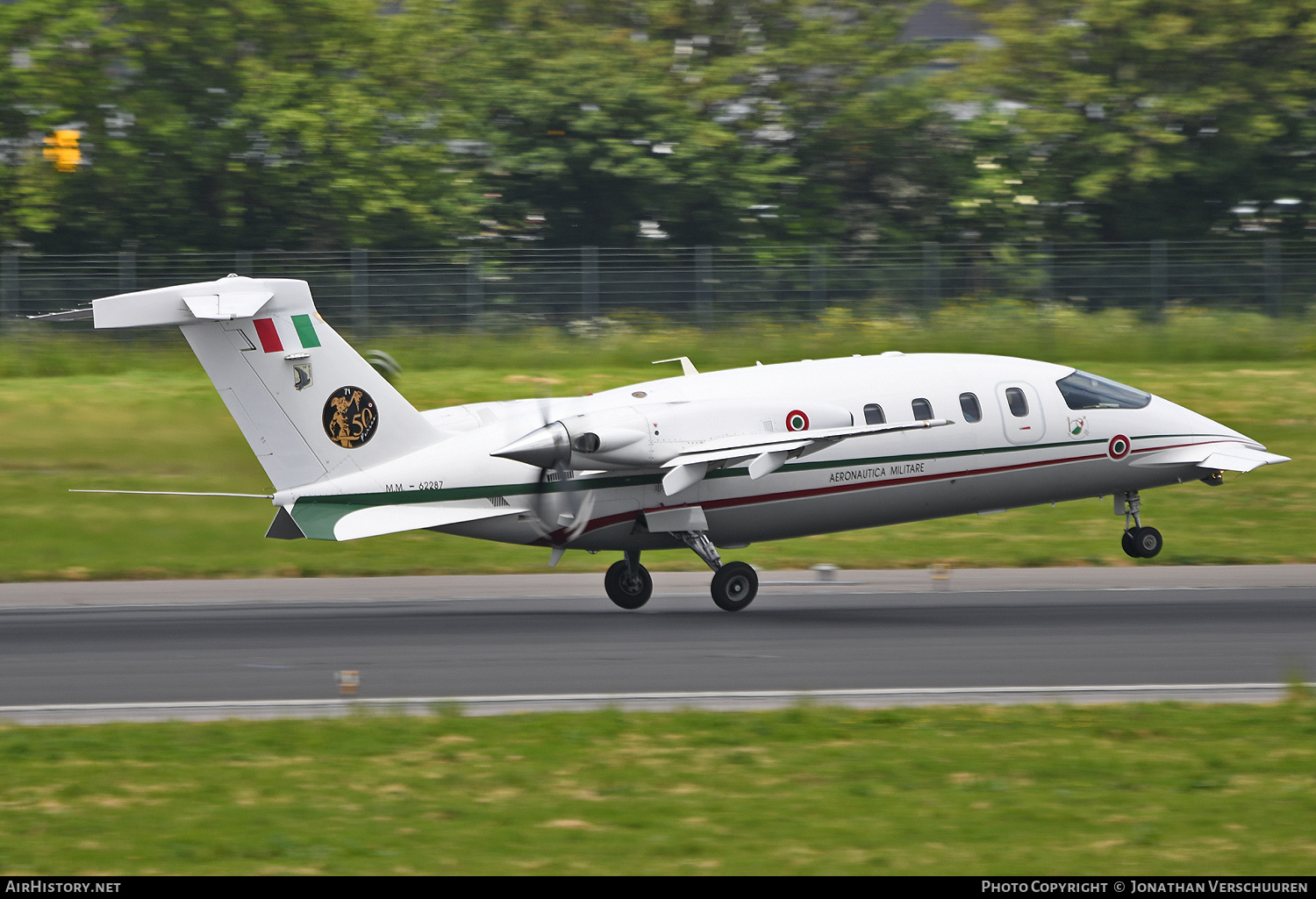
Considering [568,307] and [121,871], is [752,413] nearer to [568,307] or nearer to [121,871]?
[121,871]

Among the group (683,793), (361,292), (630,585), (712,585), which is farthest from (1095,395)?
(361,292)

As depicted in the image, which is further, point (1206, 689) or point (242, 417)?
point (242, 417)

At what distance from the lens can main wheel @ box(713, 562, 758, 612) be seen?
19391mm

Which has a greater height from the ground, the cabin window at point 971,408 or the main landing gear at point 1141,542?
the cabin window at point 971,408

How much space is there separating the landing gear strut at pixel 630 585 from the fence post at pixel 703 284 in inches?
654

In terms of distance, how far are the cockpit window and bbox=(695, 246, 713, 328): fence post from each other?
1507cm

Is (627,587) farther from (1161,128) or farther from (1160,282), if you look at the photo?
(1161,128)

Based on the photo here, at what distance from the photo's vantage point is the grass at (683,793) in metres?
9.00

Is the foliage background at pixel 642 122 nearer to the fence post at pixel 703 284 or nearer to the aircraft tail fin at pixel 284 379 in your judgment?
the fence post at pixel 703 284

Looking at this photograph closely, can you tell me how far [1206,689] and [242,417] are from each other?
10.8 m

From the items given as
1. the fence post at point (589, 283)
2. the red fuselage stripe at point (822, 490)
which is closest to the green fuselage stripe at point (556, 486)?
the red fuselage stripe at point (822, 490)

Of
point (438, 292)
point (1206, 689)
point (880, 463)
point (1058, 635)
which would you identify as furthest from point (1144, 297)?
point (1206, 689)

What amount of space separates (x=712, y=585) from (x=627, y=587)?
114 cm

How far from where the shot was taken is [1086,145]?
4134cm
